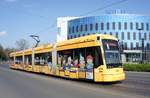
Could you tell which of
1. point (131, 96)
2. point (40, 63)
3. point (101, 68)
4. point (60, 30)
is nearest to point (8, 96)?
point (131, 96)

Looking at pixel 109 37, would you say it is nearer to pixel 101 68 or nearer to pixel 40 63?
pixel 101 68

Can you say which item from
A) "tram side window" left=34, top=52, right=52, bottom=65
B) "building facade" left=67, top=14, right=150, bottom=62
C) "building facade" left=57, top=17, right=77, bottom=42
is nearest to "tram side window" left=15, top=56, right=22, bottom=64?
"tram side window" left=34, top=52, right=52, bottom=65

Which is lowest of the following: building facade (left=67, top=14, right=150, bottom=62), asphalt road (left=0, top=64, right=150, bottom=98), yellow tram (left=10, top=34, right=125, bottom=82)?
asphalt road (left=0, top=64, right=150, bottom=98)

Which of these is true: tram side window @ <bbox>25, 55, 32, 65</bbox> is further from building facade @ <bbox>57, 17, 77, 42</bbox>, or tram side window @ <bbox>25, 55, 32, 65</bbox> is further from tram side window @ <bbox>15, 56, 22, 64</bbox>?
building facade @ <bbox>57, 17, 77, 42</bbox>

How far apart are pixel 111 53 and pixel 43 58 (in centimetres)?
1331

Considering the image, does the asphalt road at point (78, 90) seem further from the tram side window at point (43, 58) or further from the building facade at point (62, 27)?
the building facade at point (62, 27)

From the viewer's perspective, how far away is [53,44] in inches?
1177

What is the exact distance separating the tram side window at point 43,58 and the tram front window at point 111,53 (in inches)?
402

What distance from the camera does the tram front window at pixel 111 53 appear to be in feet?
67.2

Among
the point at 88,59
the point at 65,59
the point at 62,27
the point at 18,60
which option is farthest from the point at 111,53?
the point at 62,27

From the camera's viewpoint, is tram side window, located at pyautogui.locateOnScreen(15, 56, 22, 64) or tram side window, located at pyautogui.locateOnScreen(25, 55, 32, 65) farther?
tram side window, located at pyautogui.locateOnScreen(15, 56, 22, 64)

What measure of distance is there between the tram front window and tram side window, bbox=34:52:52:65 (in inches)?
402

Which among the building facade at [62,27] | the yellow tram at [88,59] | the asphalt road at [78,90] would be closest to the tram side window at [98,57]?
the yellow tram at [88,59]

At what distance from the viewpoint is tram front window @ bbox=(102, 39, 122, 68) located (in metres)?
20.5
